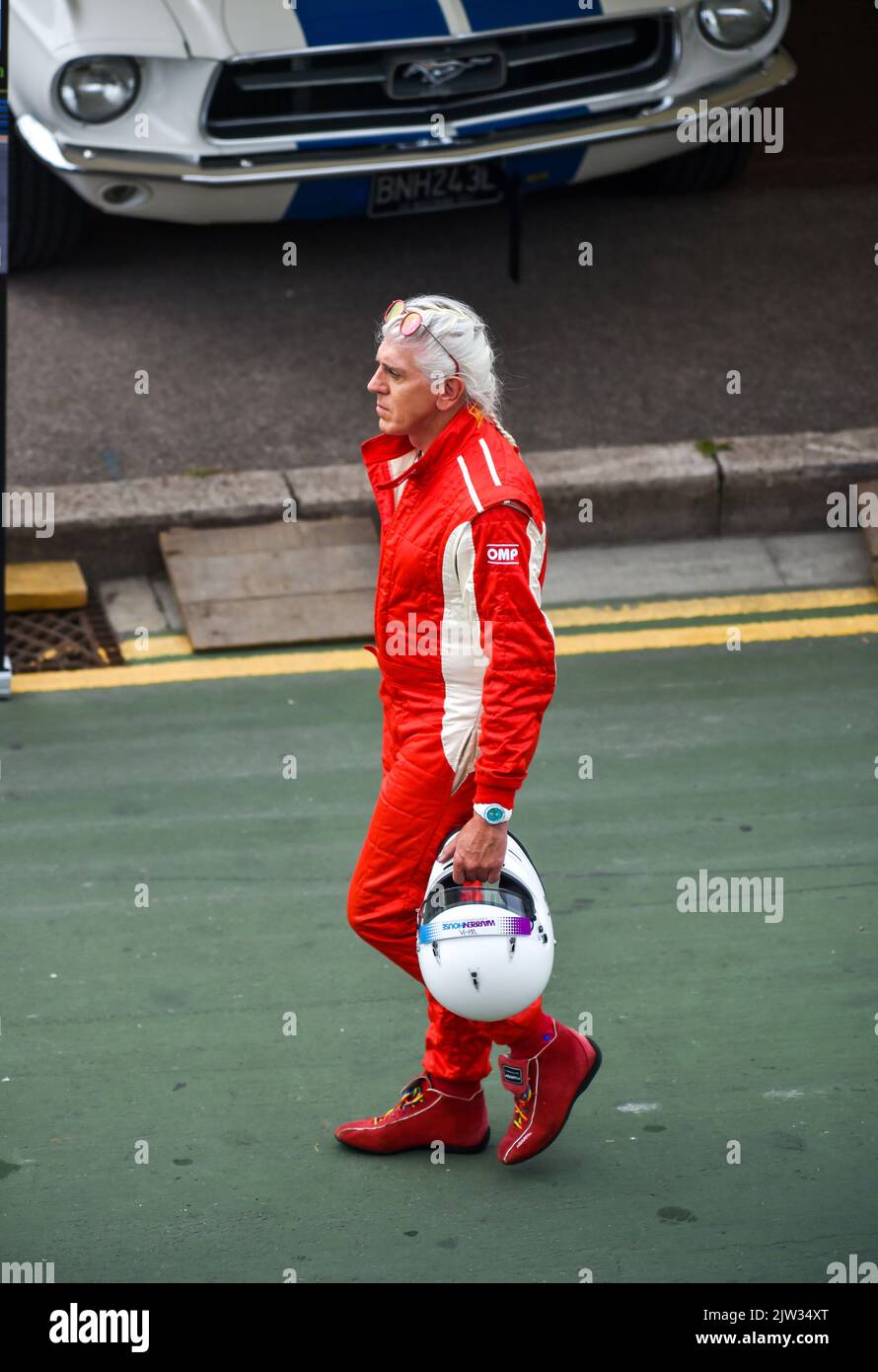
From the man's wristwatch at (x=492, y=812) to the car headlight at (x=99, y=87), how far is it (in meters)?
4.72

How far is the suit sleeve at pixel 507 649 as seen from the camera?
11.6 feet

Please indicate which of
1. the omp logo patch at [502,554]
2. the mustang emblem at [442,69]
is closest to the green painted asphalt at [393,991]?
the omp logo patch at [502,554]

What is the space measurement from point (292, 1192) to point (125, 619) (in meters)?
3.13

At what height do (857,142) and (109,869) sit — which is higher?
(857,142)

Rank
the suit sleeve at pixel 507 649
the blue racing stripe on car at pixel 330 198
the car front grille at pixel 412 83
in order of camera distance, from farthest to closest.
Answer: the blue racing stripe on car at pixel 330 198, the car front grille at pixel 412 83, the suit sleeve at pixel 507 649

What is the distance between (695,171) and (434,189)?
6.83 feet

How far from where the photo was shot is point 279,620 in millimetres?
6656

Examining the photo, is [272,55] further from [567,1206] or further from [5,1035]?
[567,1206]

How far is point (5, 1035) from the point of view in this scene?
449cm

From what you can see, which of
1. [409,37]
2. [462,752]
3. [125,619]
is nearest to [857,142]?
[409,37]

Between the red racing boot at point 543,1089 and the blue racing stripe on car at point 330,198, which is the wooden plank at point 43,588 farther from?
the red racing boot at point 543,1089

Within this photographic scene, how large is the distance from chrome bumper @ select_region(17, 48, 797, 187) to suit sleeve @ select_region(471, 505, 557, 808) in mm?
4392

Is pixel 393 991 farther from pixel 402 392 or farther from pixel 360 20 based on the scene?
pixel 360 20

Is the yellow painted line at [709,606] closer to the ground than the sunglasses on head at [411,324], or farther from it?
farther from it
